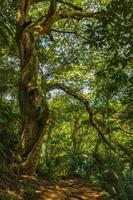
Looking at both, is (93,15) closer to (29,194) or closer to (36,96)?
(36,96)

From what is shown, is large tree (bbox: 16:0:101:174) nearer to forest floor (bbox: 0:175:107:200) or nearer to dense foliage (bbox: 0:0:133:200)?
dense foliage (bbox: 0:0:133:200)

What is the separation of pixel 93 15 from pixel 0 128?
15.2 ft

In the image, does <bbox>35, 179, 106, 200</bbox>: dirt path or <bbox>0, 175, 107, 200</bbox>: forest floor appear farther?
<bbox>35, 179, 106, 200</bbox>: dirt path

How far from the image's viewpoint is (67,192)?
9.48 m

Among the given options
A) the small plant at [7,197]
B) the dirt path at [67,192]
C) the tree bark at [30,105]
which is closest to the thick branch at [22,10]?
the tree bark at [30,105]

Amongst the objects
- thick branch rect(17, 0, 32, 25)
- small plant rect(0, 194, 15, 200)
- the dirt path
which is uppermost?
thick branch rect(17, 0, 32, 25)

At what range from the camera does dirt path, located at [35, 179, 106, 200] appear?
8284 millimetres

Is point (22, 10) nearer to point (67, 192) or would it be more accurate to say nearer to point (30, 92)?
point (30, 92)

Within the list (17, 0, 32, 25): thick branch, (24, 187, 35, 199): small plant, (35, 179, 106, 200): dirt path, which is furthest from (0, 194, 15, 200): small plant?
(17, 0, 32, 25): thick branch

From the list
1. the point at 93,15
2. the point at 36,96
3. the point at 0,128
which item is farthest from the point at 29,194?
the point at 93,15

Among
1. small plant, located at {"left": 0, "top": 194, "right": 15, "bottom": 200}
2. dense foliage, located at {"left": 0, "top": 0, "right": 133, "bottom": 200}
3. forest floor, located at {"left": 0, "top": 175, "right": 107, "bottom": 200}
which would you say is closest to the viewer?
small plant, located at {"left": 0, "top": 194, "right": 15, "bottom": 200}

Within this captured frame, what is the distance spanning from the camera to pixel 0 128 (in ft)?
29.6

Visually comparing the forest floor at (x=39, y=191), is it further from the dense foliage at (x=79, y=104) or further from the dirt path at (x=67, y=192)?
the dense foliage at (x=79, y=104)

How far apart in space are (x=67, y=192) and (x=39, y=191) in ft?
4.32
